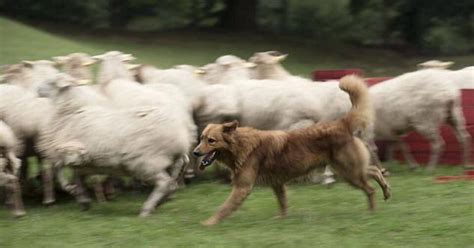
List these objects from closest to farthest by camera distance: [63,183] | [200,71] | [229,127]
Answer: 1. [229,127]
2. [63,183]
3. [200,71]

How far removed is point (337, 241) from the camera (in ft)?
24.0

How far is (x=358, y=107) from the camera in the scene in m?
8.33

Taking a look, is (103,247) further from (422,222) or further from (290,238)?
(422,222)

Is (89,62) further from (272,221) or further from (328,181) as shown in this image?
(272,221)

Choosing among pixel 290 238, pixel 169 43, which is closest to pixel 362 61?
pixel 169 43

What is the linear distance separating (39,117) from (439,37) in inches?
893

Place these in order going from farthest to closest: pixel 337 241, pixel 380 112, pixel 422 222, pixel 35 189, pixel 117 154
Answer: pixel 380 112 → pixel 35 189 → pixel 117 154 → pixel 422 222 → pixel 337 241

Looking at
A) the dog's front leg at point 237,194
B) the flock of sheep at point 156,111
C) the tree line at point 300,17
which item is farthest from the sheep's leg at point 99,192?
the tree line at point 300,17

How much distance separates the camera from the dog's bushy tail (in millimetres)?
8305

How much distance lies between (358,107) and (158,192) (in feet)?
7.37

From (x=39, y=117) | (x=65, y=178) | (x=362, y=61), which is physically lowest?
(x=362, y=61)

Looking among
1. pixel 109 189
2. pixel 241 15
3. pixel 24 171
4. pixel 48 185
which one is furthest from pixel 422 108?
pixel 241 15

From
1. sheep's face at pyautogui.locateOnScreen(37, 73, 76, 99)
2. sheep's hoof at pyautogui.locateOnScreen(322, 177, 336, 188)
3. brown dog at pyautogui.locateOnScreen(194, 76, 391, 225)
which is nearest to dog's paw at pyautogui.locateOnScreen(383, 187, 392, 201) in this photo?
brown dog at pyautogui.locateOnScreen(194, 76, 391, 225)

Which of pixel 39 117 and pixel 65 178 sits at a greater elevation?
pixel 39 117
